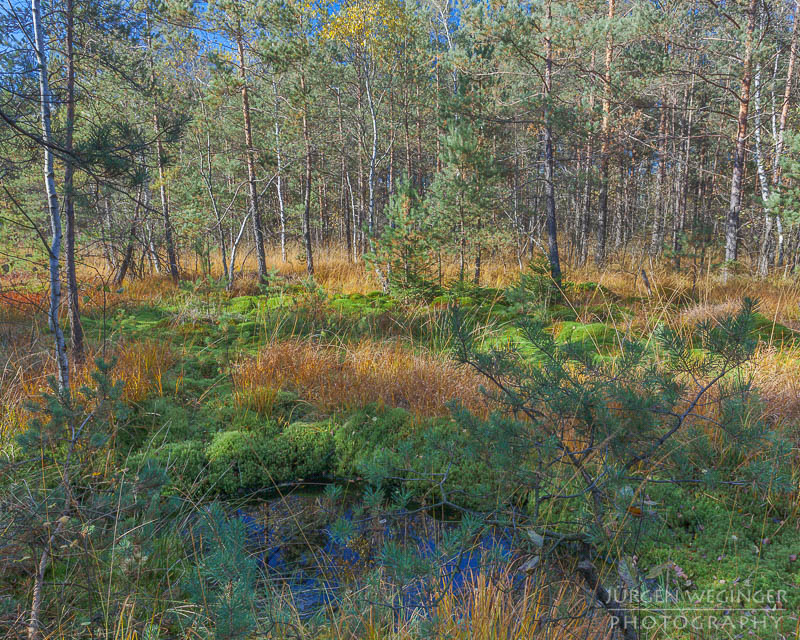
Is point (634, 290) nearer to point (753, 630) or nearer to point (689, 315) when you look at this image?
point (689, 315)

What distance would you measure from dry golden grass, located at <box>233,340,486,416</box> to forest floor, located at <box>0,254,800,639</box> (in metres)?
0.02

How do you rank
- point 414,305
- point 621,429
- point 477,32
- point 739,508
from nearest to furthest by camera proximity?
point 621,429 → point 739,508 → point 414,305 → point 477,32

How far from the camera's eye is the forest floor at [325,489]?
1902 mm

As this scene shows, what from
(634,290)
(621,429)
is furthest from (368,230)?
(621,429)

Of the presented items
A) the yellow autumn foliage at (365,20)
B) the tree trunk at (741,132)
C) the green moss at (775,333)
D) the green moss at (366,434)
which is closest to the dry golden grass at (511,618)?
the green moss at (366,434)

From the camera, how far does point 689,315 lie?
20.2ft

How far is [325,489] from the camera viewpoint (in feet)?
6.83

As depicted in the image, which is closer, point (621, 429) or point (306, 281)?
point (621, 429)

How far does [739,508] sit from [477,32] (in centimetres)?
843

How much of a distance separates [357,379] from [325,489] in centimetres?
225

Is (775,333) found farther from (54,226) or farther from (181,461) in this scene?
(54,226)

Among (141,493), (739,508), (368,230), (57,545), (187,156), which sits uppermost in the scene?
(187,156)

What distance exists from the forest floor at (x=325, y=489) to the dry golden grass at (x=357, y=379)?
0.06 feet

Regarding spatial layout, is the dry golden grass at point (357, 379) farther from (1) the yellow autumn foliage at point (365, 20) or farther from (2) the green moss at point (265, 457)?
(1) the yellow autumn foliage at point (365, 20)
